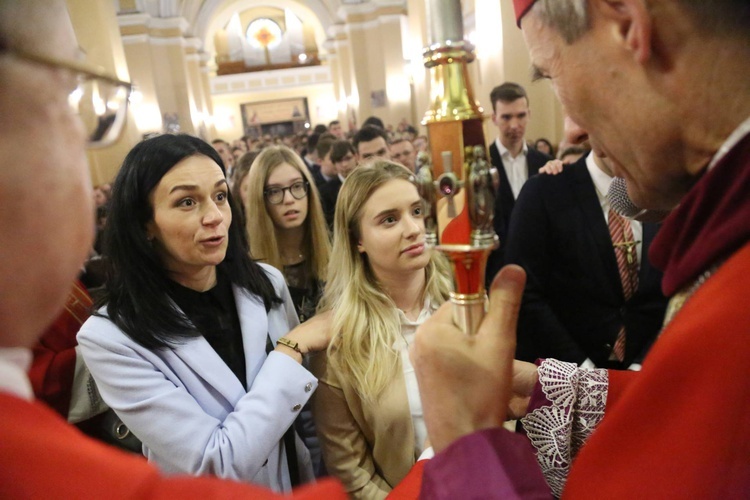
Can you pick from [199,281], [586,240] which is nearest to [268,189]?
[199,281]

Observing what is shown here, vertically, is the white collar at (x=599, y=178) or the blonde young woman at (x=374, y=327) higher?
the white collar at (x=599, y=178)

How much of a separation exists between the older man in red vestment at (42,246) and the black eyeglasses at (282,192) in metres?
2.17

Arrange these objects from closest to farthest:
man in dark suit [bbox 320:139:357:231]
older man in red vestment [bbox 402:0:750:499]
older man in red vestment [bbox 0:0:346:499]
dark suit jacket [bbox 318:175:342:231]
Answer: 1. older man in red vestment [bbox 0:0:346:499]
2. older man in red vestment [bbox 402:0:750:499]
3. dark suit jacket [bbox 318:175:342:231]
4. man in dark suit [bbox 320:139:357:231]

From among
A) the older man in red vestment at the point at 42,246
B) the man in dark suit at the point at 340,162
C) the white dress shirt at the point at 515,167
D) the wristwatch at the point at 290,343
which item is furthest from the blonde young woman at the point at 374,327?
the man in dark suit at the point at 340,162

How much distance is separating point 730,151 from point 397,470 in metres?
1.40

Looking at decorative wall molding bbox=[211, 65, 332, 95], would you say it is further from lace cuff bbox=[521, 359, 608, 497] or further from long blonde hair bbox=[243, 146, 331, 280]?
lace cuff bbox=[521, 359, 608, 497]

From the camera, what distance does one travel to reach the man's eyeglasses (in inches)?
20.7

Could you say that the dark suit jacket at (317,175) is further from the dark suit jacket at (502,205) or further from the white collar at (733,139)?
the white collar at (733,139)

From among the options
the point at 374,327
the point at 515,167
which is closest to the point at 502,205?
the point at 515,167

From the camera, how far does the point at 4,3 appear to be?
1.59 feet

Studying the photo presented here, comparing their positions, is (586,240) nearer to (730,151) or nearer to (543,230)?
(543,230)

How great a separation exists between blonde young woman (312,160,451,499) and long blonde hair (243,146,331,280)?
72 cm

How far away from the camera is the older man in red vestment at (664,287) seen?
61 cm

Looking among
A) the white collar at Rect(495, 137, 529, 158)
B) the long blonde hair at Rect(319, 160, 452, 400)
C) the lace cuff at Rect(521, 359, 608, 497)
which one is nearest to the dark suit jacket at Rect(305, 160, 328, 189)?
the white collar at Rect(495, 137, 529, 158)
